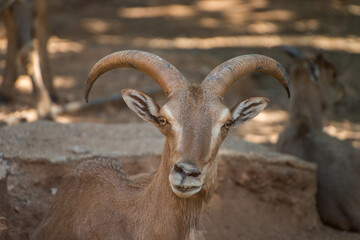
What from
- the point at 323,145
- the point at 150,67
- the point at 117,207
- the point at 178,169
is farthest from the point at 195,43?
the point at 178,169

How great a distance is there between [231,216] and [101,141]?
2220 millimetres

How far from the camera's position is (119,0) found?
69.9ft

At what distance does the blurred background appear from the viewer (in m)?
11.7

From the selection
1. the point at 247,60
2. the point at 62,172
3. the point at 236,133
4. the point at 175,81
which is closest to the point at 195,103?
the point at 175,81

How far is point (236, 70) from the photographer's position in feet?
16.5

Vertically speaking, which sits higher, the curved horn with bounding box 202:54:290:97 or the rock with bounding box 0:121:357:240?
the curved horn with bounding box 202:54:290:97

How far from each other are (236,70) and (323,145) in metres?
4.07

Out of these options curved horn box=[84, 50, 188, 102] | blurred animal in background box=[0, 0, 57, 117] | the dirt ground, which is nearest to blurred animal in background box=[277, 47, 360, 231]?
the dirt ground

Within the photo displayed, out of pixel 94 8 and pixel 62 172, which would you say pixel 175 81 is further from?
pixel 94 8

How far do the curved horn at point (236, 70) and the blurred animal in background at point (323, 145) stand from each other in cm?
315

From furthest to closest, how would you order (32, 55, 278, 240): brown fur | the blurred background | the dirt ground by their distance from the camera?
the blurred background, the dirt ground, (32, 55, 278, 240): brown fur

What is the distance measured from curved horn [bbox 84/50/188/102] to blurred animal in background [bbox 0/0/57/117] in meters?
4.67

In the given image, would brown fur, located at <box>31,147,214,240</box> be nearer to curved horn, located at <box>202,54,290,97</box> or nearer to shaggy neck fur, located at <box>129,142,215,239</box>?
shaggy neck fur, located at <box>129,142,215,239</box>

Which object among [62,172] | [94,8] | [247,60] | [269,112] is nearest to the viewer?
[247,60]
